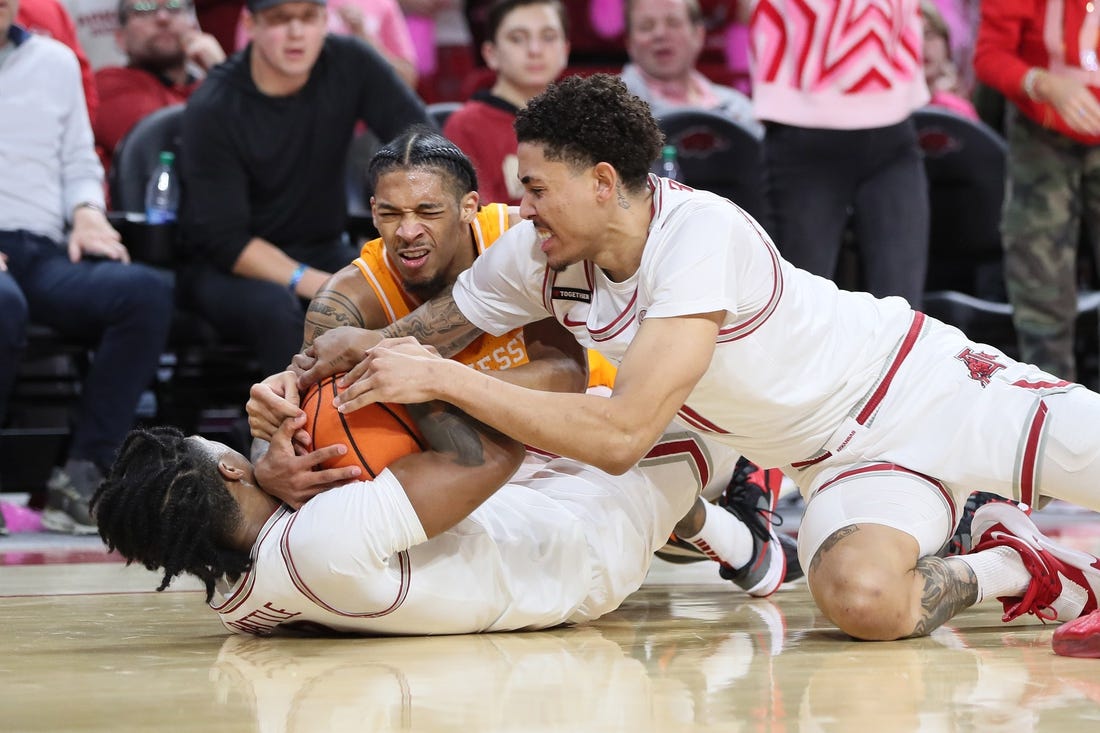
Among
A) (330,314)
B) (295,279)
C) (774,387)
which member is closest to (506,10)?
(295,279)

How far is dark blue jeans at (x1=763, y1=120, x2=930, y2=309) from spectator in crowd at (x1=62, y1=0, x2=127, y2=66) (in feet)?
10.3

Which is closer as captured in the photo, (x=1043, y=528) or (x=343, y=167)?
(x=1043, y=528)

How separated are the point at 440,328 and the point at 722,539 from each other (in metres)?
0.80

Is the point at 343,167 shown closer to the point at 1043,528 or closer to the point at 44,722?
the point at 1043,528

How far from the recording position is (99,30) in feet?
20.4

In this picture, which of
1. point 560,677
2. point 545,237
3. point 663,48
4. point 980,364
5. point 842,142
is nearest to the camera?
point 560,677

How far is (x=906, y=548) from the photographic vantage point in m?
2.63

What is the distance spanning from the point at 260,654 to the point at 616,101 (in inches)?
46.4

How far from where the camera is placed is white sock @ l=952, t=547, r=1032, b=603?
270cm

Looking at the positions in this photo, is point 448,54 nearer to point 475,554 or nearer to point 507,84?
point 507,84

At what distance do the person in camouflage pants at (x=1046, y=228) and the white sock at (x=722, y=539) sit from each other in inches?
78.6

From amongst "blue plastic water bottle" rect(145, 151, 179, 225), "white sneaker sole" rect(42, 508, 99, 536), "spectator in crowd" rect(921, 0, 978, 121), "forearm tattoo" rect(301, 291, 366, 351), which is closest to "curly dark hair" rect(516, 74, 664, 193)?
"forearm tattoo" rect(301, 291, 366, 351)

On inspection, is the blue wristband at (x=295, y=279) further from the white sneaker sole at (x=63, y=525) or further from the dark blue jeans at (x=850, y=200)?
the dark blue jeans at (x=850, y=200)

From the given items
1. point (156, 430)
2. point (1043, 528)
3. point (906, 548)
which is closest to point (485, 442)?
point (156, 430)
